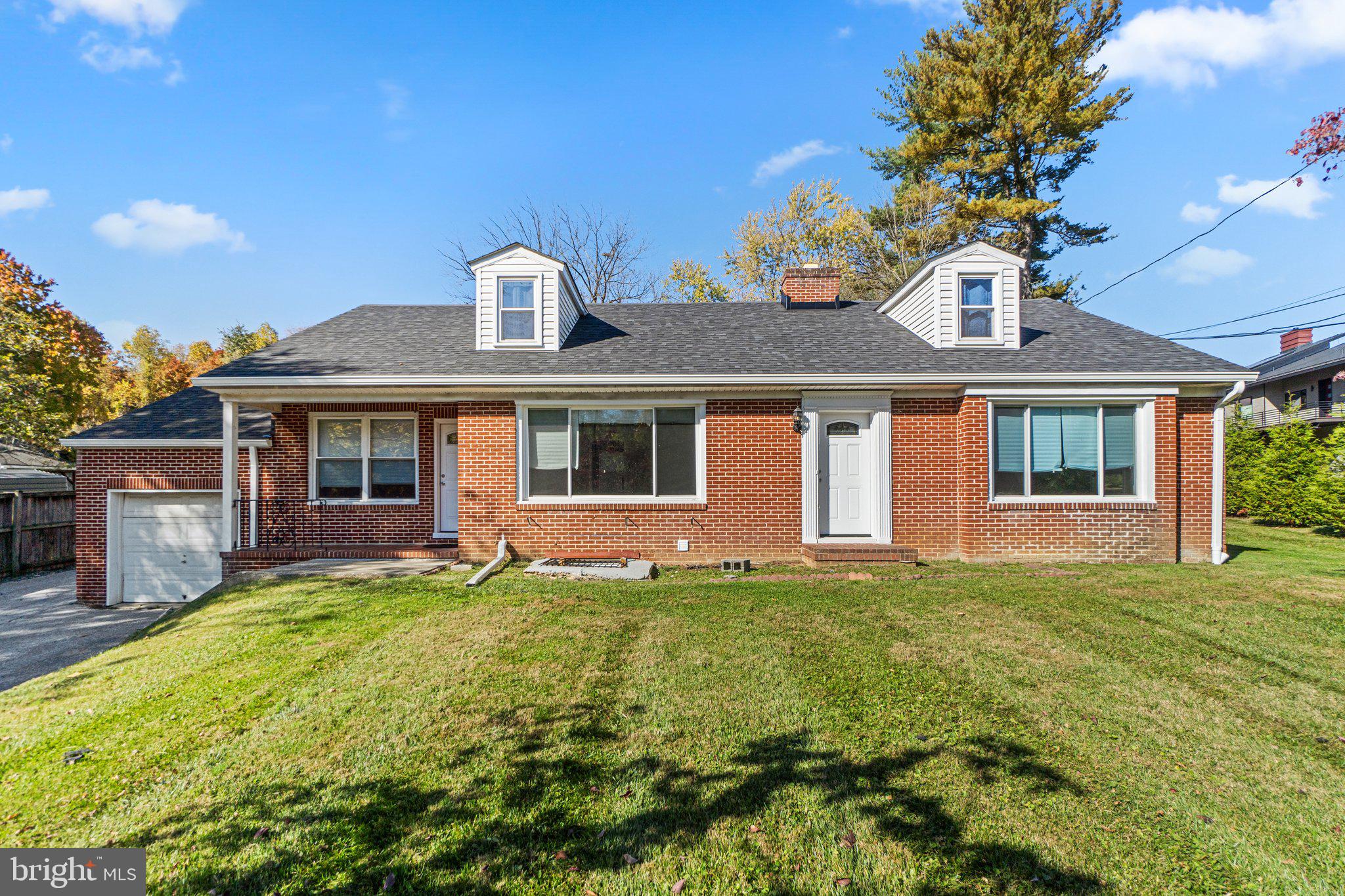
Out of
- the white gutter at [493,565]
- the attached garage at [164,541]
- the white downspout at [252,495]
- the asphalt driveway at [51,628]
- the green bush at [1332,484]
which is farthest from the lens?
the green bush at [1332,484]

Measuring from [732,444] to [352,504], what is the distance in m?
6.79

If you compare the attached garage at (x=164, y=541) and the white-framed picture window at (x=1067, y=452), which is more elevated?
the white-framed picture window at (x=1067, y=452)

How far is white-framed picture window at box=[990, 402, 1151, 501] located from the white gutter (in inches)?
313

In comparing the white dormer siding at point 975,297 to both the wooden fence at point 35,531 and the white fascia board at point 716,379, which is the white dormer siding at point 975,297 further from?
the wooden fence at point 35,531

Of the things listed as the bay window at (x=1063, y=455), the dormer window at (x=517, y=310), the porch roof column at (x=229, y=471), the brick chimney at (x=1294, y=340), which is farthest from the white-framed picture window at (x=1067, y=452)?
the brick chimney at (x=1294, y=340)

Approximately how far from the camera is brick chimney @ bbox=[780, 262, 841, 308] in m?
13.1

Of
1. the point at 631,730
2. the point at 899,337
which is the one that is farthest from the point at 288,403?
the point at 899,337

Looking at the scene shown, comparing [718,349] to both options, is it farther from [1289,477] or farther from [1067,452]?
[1289,477]

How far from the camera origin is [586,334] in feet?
37.7

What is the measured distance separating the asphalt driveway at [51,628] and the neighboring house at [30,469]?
658 cm

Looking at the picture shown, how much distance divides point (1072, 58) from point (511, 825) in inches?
1060

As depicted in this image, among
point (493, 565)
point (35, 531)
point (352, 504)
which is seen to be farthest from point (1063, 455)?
point (35, 531)

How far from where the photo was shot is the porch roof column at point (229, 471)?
9.52 m
